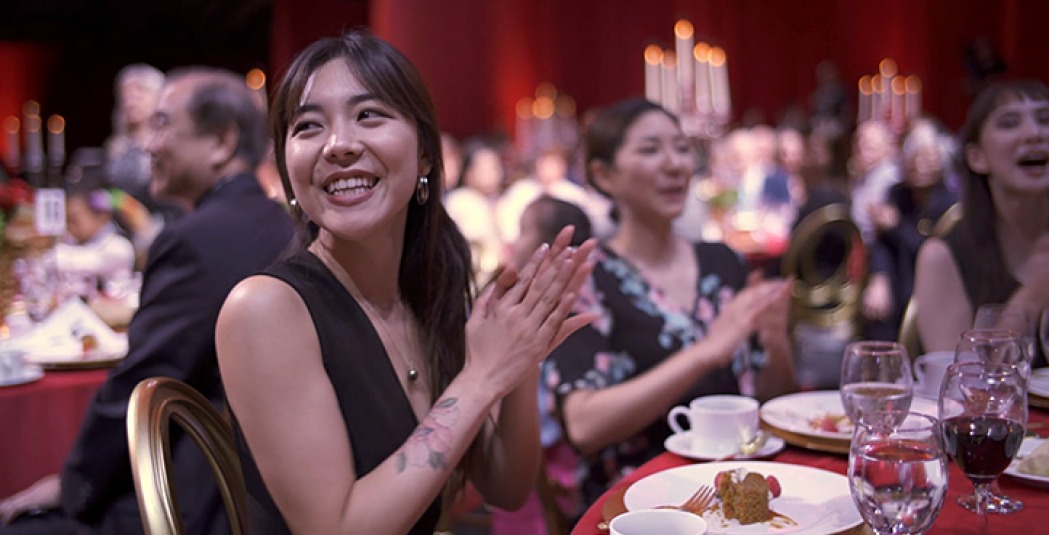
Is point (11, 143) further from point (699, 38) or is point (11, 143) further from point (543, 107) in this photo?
point (699, 38)

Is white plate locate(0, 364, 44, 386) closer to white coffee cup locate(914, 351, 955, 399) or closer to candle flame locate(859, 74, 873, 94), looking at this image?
white coffee cup locate(914, 351, 955, 399)

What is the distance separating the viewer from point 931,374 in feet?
5.79

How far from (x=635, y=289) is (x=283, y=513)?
1115 mm

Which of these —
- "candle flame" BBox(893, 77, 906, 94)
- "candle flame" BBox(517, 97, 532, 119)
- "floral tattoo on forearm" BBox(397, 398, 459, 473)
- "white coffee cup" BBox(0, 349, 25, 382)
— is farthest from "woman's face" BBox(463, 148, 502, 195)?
"candle flame" BBox(893, 77, 906, 94)

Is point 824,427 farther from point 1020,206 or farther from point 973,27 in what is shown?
point 973,27

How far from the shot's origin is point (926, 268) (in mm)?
2381

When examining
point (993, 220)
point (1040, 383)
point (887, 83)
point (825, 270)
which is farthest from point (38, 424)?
point (887, 83)

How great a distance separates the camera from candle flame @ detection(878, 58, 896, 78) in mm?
12398

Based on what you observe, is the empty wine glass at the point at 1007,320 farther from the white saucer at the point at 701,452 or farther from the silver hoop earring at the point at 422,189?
the silver hoop earring at the point at 422,189

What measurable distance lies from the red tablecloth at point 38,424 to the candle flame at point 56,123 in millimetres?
16626

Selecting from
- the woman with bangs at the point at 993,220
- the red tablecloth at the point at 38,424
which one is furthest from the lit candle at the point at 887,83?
the red tablecloth at the point at 38,424

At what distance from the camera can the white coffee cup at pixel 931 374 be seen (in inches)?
69.1

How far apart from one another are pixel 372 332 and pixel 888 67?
12225 mm

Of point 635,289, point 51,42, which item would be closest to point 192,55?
point 51,42
